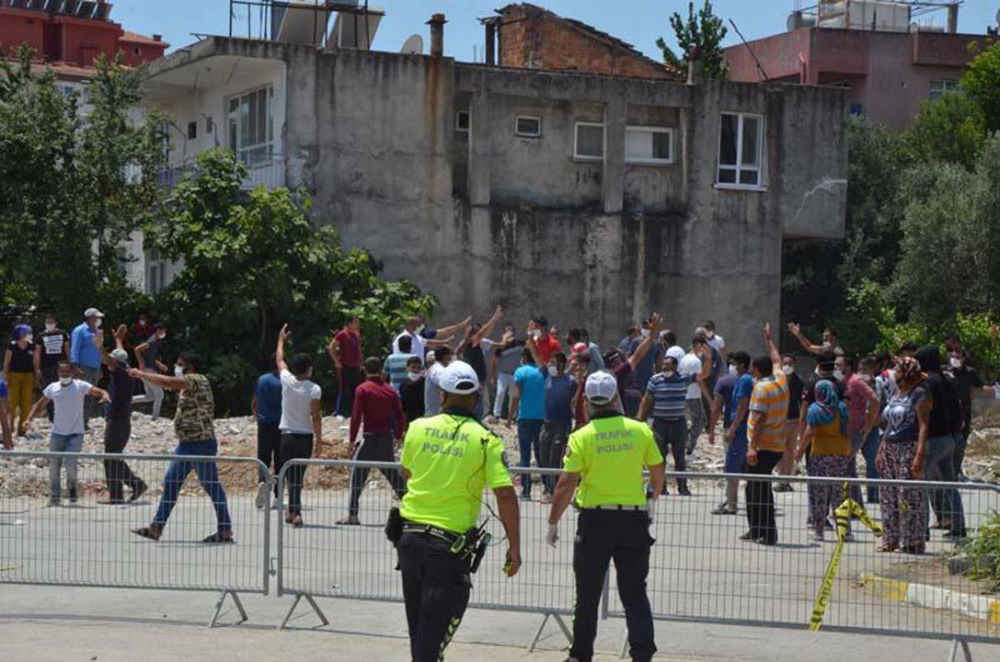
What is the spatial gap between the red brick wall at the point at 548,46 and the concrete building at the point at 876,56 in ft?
47.5

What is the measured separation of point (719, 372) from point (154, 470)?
44.2 feet

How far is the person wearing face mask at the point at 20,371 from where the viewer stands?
21500 mm

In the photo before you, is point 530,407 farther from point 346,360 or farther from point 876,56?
point 876,56

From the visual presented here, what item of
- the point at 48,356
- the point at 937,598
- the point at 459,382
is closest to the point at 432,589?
the point at 459,382

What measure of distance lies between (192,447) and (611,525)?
6.49 m

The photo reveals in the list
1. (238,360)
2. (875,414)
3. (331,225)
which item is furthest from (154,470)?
(331,225)

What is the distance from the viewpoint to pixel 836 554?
385 inches

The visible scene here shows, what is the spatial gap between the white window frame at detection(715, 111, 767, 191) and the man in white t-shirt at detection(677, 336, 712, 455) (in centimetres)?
1296

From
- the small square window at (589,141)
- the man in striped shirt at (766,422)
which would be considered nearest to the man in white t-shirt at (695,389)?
the man in striped shirt at (766,422)

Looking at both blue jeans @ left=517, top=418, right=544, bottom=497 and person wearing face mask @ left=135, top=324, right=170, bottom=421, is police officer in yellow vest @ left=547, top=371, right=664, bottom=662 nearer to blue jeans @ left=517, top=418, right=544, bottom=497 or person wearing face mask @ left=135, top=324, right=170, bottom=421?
blue jeans @ left=517, top=418, right=544, bottom=497

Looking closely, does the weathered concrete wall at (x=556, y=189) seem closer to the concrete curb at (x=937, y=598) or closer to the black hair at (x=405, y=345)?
the black hair at (x=405, y=345)

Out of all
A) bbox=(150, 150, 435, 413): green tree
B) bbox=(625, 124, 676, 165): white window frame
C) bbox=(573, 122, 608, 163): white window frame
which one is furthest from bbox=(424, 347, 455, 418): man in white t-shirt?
bbox=(625, 124, 676, 165): white window frame

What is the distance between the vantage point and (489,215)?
32469 millimetres

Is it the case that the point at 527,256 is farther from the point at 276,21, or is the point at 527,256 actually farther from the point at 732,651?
the point at 732,651
